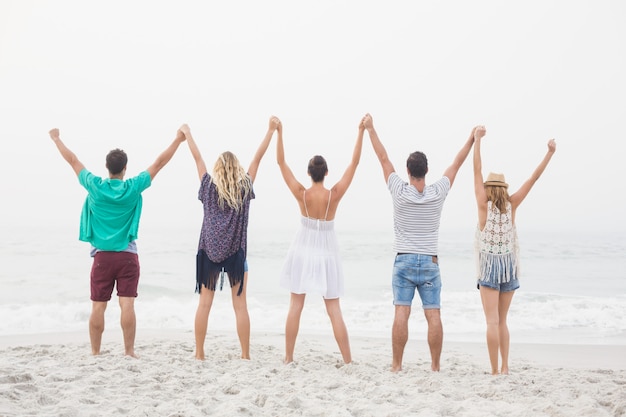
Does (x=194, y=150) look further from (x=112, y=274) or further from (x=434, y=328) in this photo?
(x=434, y=328)

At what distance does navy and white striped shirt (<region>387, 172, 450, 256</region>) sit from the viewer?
487 centimetres

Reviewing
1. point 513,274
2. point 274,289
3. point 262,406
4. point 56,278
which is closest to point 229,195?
point 262,406

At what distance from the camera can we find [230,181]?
501 cm

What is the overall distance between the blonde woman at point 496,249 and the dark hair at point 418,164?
0.43 meters

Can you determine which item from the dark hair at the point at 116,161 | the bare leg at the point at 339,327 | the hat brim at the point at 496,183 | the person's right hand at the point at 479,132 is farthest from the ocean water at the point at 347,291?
the dark hair at the point at 116,161

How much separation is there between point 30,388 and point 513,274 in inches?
151

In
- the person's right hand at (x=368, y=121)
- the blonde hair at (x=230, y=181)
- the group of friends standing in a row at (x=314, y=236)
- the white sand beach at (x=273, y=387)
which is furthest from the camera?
the person's right hand at (x=368, y=121)

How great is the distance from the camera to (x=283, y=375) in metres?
4.70

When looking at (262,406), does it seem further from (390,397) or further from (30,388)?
(30,388)

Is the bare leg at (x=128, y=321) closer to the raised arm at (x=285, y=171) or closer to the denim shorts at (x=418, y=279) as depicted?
the raised arm at (x=285, y=171)

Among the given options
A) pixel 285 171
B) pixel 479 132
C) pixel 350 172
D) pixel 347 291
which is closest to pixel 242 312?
pixel 285 171

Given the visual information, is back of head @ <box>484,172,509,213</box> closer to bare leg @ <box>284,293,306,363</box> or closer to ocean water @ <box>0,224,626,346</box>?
bare leg @ <box>284,293,306,363</box>

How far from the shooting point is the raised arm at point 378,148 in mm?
5059

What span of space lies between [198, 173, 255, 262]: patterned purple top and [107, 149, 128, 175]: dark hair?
0.73 metres
